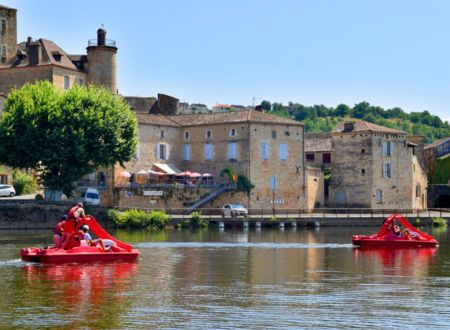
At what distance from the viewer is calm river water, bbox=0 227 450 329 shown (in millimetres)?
29000

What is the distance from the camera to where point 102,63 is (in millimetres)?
90188

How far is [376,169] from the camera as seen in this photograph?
9262cm

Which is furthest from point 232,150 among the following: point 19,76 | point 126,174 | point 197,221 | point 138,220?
point 19,76

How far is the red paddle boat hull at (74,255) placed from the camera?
4412cm

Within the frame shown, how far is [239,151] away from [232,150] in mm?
819

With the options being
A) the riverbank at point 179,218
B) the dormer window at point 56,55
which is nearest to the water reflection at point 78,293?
the riverbank at point 179,218

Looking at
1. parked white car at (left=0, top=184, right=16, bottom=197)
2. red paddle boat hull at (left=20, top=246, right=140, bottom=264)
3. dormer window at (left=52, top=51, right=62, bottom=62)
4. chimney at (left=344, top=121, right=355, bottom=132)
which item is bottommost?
red paddle boat hull at (left=20, top=246, right=140, bottom=264)

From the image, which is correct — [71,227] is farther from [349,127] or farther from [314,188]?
[349,127]

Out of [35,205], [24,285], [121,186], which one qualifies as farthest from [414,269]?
[121,186]

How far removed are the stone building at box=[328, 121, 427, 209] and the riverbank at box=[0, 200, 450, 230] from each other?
22.1 feet

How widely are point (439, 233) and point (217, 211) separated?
20172 millimetres

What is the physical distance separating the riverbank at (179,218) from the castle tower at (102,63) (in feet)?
63.6

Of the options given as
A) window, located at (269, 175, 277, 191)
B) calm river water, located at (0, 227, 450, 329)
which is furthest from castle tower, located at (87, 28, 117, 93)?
calm river water, located at (0, 227, 450, 329)

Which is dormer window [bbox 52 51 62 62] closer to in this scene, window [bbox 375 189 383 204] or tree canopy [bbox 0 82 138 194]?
tree canopy [bbox 0 82 138 194]
